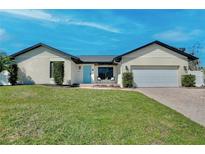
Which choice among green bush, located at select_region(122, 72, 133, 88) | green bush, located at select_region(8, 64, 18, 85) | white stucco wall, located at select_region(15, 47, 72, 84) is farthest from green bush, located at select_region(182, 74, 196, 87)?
green bush, located at select_region(8, 64, 18, 85)

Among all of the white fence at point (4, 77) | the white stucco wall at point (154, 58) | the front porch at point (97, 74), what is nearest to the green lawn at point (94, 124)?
the white stucco wall at point (154, 58)

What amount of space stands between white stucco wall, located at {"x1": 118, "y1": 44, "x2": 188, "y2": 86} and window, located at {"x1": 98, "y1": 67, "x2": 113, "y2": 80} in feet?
17.3

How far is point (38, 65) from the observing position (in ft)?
80.4

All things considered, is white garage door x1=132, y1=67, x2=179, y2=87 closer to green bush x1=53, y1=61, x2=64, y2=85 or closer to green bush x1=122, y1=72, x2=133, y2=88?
green bush x1=122, y1=72, x2=133, y2=88

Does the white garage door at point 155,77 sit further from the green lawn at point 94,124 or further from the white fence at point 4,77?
the white fence at point 4,77

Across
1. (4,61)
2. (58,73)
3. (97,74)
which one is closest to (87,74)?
(97,74)

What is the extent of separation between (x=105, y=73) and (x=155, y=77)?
23.2 feet

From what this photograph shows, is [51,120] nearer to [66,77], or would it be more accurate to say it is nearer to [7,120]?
[7,120]

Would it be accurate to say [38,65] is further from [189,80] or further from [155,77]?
[189,80]

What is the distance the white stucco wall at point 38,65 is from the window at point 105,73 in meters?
5.39

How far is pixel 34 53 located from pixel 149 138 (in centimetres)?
1915
